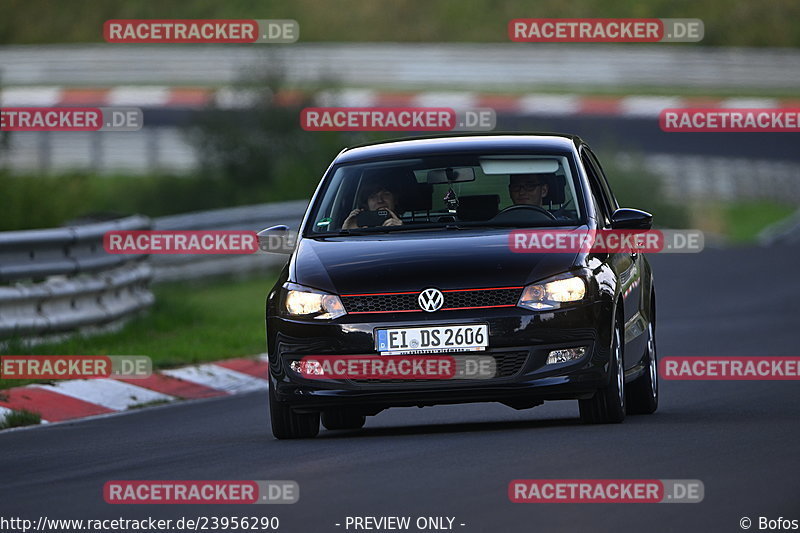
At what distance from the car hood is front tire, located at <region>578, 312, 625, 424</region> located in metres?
0.55

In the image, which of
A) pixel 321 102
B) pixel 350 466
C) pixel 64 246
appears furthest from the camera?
pixel 321 102

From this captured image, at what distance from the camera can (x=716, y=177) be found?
3375 cm

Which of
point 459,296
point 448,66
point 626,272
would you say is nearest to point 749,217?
point 448,66

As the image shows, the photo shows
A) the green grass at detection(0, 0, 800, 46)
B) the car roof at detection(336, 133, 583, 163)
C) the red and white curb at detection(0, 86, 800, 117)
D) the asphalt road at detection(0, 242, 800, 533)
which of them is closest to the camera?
the asphalt road at detection(0, 242, 800, 533)

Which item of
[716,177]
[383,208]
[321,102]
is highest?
[383,208]

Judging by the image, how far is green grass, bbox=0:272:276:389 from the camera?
1459cm

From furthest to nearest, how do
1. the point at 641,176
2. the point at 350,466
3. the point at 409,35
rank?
the point at 409,35, the point at 641,176, the point at 350,466

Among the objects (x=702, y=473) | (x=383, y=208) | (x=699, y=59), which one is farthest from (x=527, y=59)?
(x=702, y=473)

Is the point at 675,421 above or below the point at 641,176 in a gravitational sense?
above

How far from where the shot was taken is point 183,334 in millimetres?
16766

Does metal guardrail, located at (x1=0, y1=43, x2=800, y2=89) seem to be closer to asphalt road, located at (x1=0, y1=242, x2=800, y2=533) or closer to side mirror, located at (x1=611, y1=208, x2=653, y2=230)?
asphalt road, located at (x1=0, y1=242, x2=800, y2=533)

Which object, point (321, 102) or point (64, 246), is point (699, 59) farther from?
point (64, 246)

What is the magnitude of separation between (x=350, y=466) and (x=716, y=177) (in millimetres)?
26003

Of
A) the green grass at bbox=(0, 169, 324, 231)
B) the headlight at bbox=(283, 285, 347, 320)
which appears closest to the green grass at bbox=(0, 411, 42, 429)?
the headlight at bbox=(283, 285, 347, 320)
